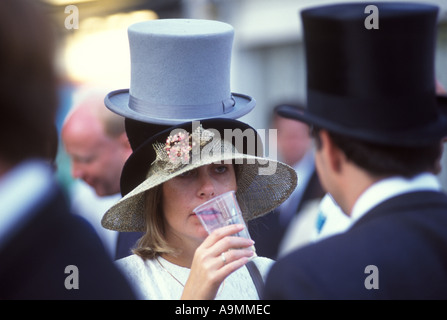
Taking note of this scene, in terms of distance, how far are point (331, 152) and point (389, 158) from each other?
17cm

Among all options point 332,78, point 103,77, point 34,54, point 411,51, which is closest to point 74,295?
point 34,54

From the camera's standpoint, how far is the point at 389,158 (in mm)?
1807

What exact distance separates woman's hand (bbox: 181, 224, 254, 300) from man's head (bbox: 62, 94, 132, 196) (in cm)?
203

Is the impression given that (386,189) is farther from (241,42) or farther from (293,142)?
(241,42)

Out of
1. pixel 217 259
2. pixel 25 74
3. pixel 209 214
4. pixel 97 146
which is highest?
pixel 25 74

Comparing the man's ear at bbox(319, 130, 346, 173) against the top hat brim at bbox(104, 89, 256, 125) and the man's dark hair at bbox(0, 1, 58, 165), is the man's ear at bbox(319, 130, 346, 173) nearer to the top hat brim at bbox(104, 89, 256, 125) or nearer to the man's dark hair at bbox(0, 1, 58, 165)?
the top hat brim at bbox(104, 89, 256, 125)

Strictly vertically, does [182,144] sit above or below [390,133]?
below

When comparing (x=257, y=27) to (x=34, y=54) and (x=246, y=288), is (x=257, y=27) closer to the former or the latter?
(x=246, y=288)

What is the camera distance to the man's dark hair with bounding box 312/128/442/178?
181 centimetres

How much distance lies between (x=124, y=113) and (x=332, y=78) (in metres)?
1.00

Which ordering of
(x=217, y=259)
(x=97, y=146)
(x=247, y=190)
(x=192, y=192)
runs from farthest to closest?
1. (x=97, y=146)
2. (x=247, y=190)
3. (x=192, y=192)
4. (x=217, y=259)

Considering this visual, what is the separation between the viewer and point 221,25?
2.72m

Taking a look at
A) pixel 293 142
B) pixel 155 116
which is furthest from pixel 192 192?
pixel 293 142

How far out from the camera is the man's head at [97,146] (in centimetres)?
415
